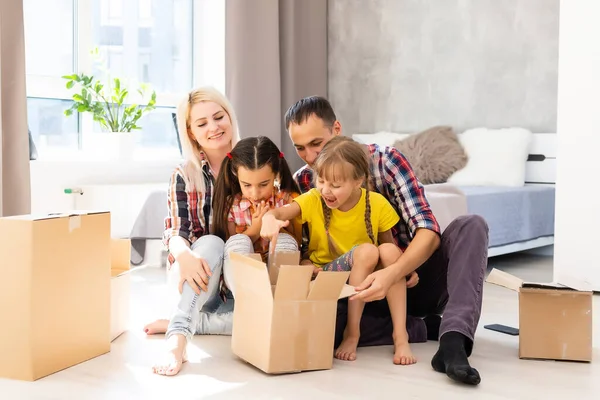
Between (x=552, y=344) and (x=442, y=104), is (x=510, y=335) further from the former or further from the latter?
(x=442, y=104)

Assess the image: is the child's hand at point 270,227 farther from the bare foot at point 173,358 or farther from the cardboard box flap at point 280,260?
the bare foot at point 173,358

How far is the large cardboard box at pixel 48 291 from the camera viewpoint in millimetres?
1757

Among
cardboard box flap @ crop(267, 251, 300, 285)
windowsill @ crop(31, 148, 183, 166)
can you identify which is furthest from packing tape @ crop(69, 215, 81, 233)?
windowsill @ crop(31, 148, 183, 166)

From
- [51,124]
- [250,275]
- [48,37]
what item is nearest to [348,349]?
[250,275]

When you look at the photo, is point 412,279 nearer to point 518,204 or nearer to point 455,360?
point 455,360

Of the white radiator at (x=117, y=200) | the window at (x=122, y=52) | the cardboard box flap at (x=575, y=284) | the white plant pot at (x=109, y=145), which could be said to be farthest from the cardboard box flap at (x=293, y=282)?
the window at (x=122, y=52)

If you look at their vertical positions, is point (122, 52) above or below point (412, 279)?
above

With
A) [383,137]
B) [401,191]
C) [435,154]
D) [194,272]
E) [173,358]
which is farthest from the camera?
[383,137]

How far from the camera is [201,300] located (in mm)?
1992

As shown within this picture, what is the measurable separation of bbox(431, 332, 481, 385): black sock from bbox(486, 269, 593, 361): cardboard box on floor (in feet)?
0.78

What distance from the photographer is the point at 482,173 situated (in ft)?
A: 13.6

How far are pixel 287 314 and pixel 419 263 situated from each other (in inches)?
16.9

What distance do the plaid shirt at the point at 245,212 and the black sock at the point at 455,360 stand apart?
0.63 metres

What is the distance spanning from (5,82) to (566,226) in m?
2.55
